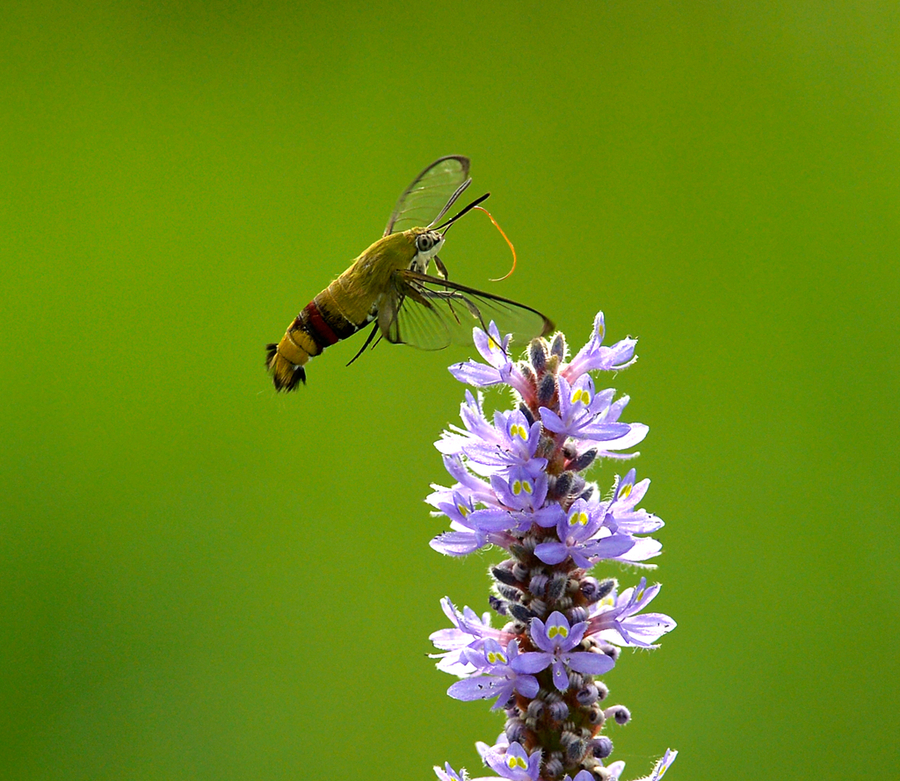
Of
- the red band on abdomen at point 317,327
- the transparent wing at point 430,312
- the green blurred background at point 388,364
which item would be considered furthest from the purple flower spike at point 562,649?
the green blurred background at point 388,364

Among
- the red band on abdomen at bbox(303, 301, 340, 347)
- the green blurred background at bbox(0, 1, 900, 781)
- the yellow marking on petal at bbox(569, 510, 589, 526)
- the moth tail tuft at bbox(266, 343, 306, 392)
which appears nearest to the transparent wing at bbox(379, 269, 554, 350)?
the red band on abdomen at bbox(303, 301, 340, 347)

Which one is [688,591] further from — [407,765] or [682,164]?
[682,164]

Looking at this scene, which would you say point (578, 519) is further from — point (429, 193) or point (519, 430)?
point (429, 193)

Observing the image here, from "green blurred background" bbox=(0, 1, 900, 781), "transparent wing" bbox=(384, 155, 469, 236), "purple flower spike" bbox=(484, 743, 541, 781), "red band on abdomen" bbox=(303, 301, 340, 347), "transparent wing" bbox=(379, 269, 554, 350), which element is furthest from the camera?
"green blurred background" bbox=(0, 1, 900, 781)

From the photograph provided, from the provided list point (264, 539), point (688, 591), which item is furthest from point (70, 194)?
point (688, 591)

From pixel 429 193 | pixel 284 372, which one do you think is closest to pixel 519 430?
pixel 284 372

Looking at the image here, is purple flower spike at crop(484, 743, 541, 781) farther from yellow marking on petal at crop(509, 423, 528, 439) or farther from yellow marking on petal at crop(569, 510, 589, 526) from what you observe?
yellow marking on petal at crop(509, 423, 528, 439)
